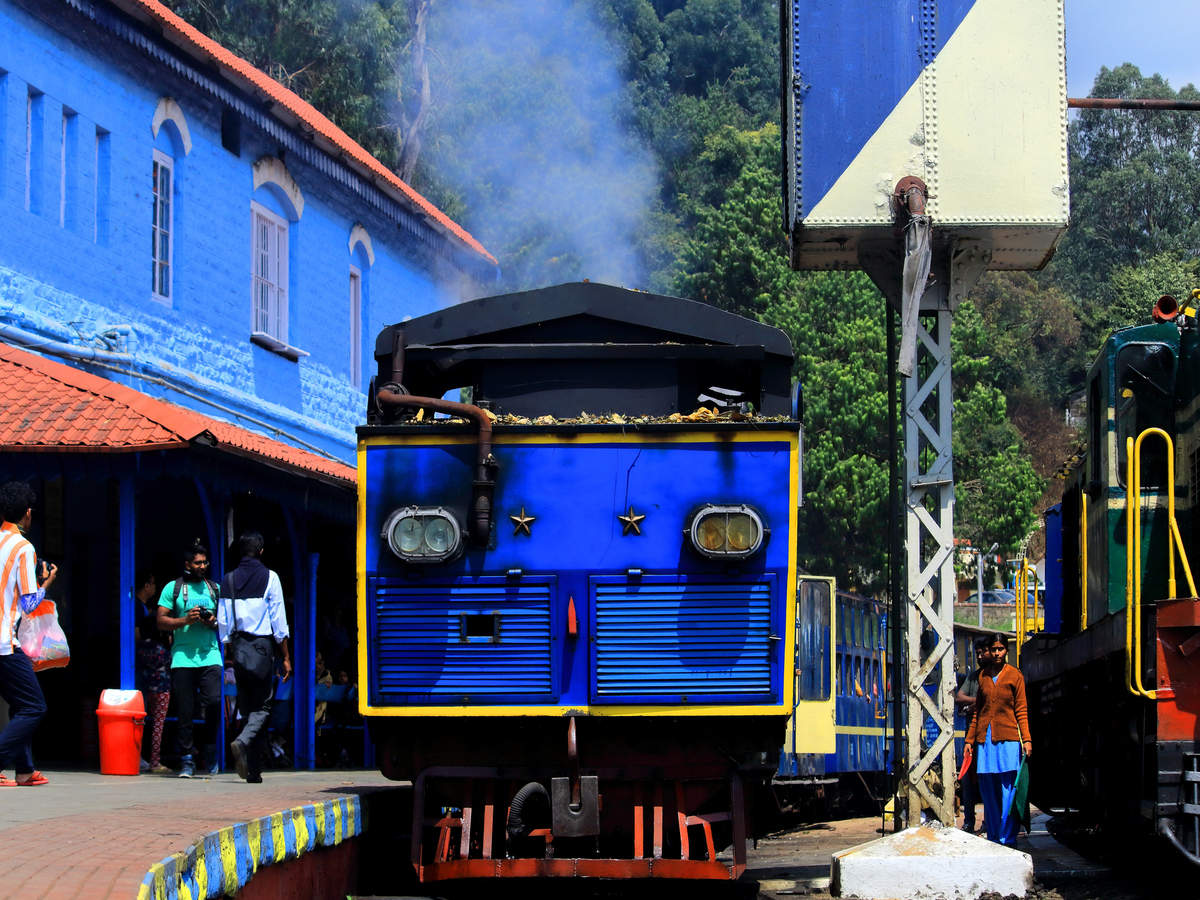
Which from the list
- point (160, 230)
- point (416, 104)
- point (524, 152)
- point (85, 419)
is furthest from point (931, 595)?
point (524, 152)

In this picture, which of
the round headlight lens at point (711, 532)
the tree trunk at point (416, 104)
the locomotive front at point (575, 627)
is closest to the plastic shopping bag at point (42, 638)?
the locomotive front at point (575, 627)

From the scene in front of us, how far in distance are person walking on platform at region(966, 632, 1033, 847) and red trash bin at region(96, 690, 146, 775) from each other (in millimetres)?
6102

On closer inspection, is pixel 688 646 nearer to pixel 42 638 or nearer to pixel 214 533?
pixel 42 638

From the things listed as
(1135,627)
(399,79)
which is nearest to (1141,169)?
(399,79)

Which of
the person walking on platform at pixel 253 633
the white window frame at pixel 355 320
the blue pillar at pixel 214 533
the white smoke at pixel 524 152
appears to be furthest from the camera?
the white smoke at pixel 524 152

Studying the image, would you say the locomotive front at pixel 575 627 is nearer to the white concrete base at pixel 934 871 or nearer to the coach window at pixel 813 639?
the white concrete base at pixel 934 871

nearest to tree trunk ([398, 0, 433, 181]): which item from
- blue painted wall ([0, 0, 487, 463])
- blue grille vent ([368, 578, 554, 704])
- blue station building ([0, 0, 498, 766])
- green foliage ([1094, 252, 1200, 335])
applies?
green foliage ([1094, 252, 1200, 335])

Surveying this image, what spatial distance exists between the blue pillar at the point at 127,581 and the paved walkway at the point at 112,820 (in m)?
1.18

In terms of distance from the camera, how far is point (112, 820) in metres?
7.44

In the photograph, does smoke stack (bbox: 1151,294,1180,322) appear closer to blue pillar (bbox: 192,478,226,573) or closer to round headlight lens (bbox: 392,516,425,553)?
round headlight lens (bbox: 392,516,425,553)

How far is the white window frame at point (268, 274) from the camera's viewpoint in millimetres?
21047

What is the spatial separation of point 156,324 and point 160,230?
128cm

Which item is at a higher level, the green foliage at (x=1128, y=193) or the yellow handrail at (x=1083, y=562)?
the green foliage at (x=1128, y=193)

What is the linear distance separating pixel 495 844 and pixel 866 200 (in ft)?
17.1
